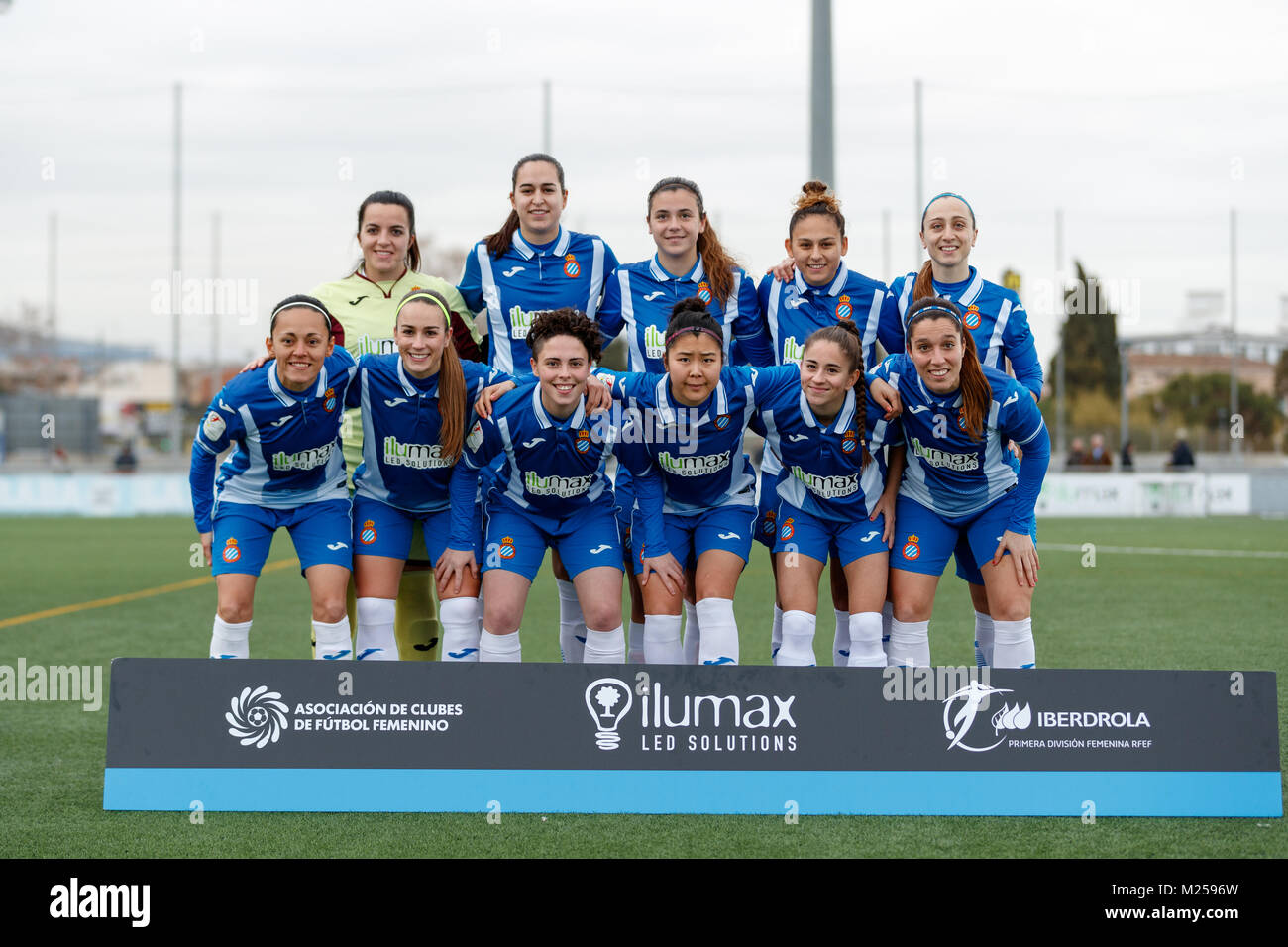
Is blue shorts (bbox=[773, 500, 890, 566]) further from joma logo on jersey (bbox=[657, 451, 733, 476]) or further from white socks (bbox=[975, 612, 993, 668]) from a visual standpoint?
white socks (bbox=[975, 612, 993, 668])

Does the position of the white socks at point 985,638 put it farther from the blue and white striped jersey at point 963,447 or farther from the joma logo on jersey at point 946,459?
the joma logo on jersey at point 946,459

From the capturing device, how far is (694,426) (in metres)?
4.62

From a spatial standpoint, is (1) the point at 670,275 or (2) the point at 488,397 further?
(1) the point at 670,275

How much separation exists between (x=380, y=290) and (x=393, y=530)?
1.04m

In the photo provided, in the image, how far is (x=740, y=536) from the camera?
4734mm

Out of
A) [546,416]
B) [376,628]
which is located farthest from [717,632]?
[376,628]

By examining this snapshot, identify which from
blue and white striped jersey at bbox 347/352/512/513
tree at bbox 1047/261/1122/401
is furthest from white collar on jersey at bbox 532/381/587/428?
tree at bbox 1047/261/1122/401

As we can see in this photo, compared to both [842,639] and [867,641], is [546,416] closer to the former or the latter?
[867,641]

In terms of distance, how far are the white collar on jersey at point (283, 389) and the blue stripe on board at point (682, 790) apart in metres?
1.35

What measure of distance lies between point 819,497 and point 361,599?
1782 millimetres

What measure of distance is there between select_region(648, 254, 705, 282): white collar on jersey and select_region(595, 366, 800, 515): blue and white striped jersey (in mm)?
470

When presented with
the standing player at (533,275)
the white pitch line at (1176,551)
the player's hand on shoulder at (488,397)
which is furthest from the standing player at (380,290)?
the white pitch line at (1176,551)

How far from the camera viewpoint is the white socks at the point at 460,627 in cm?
459
